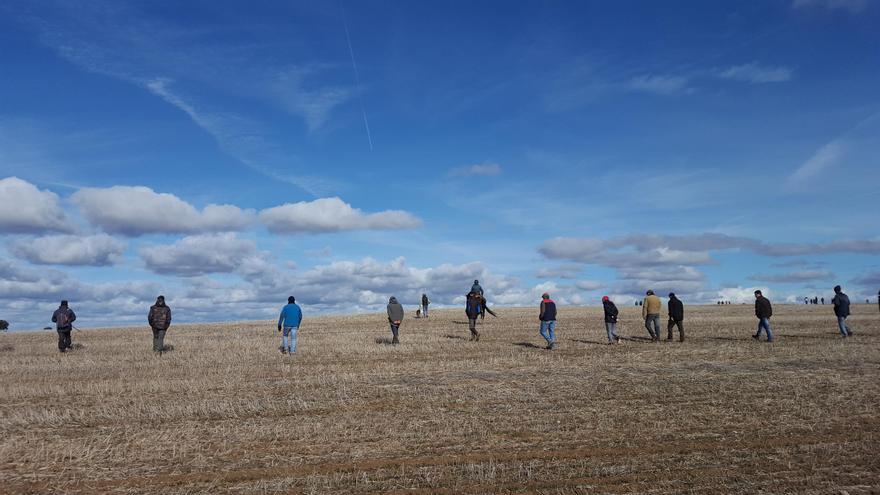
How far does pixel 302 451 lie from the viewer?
957 centimetres

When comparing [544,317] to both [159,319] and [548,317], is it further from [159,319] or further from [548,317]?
[159,319]

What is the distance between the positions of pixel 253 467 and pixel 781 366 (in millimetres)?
15486

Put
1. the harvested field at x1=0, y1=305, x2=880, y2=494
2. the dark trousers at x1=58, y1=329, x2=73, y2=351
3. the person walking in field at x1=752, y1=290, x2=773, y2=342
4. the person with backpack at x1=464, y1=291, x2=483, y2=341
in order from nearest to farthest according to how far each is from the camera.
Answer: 1. the harvested field at x1=0, y1=305, x2=880, y2=494
2. the person walking in field at x1=752, y1=290, x2=773, y2=342
3. the dark trousers at x1=58, y1=329, x2=73, y2=351
4. the person with backpack at x1=464, y1=291, x2=483, y2=341

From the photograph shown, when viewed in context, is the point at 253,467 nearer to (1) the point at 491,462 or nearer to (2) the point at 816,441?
Result: (1) the point at 491,462

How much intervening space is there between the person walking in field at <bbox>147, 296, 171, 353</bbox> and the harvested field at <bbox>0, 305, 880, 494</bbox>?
1.84 metres

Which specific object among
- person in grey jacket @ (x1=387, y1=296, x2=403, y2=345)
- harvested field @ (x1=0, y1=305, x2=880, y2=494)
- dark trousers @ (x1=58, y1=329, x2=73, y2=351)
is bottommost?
harvested field @ (x1=0, y1=305, x2=880, y2=494)

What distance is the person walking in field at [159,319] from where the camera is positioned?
2378 cm

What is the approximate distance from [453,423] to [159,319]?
55.5 ft

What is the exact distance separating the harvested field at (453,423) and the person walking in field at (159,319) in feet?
6.05

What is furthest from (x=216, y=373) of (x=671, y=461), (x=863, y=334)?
(x=863, y=334)

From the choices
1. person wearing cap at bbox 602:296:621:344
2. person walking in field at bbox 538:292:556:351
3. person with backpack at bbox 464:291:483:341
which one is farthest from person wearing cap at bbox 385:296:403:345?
person wearing cap at bbox 602:296:621:344

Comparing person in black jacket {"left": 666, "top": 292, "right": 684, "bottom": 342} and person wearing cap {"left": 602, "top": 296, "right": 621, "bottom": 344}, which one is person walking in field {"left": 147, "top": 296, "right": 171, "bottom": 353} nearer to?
person wearing cap {"left": 602, "top": 296, "right": 621, "bottom": 344}

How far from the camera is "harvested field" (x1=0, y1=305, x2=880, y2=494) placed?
8.11 m

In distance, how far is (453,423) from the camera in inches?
443
